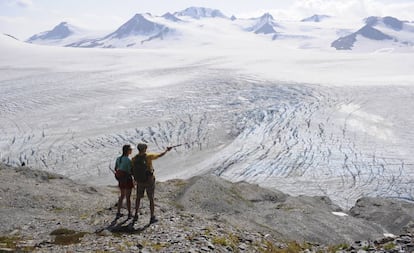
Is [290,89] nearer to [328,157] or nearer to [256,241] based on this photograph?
[328,157]

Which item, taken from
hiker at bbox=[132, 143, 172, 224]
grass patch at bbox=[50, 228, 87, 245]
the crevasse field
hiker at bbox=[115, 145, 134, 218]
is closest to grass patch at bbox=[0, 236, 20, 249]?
grass patch at bbox=[50, 228, 87, 245]

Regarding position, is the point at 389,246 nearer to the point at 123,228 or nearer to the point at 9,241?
the point at 123,228

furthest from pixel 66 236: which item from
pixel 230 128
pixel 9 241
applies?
pixel 230 128

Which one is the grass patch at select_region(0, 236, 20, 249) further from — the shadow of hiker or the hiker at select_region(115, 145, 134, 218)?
the hiker at select_region(115, 145, 134, 218)

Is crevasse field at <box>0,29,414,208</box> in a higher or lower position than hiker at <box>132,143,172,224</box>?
lower

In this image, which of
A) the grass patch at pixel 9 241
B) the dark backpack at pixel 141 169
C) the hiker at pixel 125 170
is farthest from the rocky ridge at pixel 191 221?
the dark backpack at pixel 141 169

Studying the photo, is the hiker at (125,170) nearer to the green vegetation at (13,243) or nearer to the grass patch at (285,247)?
the green vegetation at (13,243)

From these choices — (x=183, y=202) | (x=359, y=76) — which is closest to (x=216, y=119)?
(x=183, y=202)
